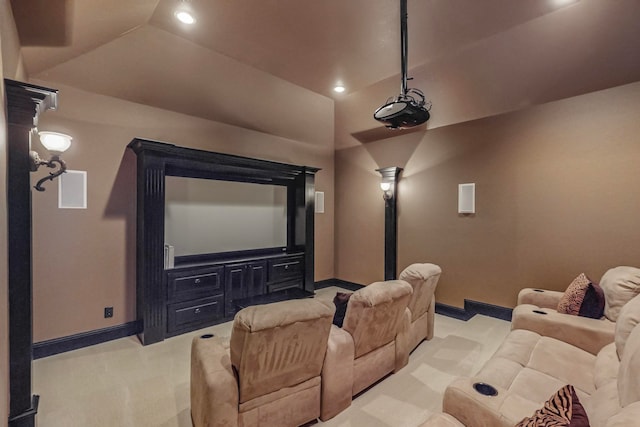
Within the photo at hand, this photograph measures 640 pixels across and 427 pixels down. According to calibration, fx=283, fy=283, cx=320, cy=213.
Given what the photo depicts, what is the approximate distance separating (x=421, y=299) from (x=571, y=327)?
117 centimetres

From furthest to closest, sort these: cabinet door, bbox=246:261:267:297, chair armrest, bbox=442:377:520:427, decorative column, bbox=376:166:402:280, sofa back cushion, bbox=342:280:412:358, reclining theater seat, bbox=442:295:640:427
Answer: decorative column, bbox=376:166:402:280 → cabinet door, bbox=246:261:267:297 → sofa back cushion, bbox=342:280:412:358 → chair armrest, bbox=442:377:520:427 → reclining theater seat, bbox=442:295:640:427

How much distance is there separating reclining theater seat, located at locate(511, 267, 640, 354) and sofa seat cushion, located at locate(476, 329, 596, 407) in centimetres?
9

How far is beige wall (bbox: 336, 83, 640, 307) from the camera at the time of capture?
3.08 metres

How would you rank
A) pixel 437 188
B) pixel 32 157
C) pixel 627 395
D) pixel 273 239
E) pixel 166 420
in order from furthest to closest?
pixel 273 239 < pixel 437 188 < pixel 166 420 < pixel 32 157 < pixel 627 395

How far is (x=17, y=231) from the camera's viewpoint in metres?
1.77

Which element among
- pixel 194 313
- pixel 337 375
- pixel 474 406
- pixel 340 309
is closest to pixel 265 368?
pixel 337 375

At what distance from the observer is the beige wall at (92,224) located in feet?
9.78

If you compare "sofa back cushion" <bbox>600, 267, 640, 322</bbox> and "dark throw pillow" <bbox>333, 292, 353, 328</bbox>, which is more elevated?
"sofa back cushion" <bbox>600, 267, 640, 322</bbox>

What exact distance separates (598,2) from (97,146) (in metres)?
5.27

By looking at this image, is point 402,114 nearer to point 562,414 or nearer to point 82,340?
point 562,414

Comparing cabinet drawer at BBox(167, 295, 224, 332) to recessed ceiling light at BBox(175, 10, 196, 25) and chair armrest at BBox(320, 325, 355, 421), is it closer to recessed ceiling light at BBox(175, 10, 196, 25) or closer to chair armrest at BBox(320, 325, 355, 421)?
chair armrest at BBox(320, 325, 355, 421)

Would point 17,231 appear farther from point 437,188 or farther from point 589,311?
point 437,188

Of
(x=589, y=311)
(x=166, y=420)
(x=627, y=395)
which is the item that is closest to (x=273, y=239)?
(x=166, y=420)

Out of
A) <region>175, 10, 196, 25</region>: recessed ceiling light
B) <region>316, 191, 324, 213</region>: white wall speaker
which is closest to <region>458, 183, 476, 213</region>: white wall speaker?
<region>316, 191, 324, 213</region>: white wall speaker
